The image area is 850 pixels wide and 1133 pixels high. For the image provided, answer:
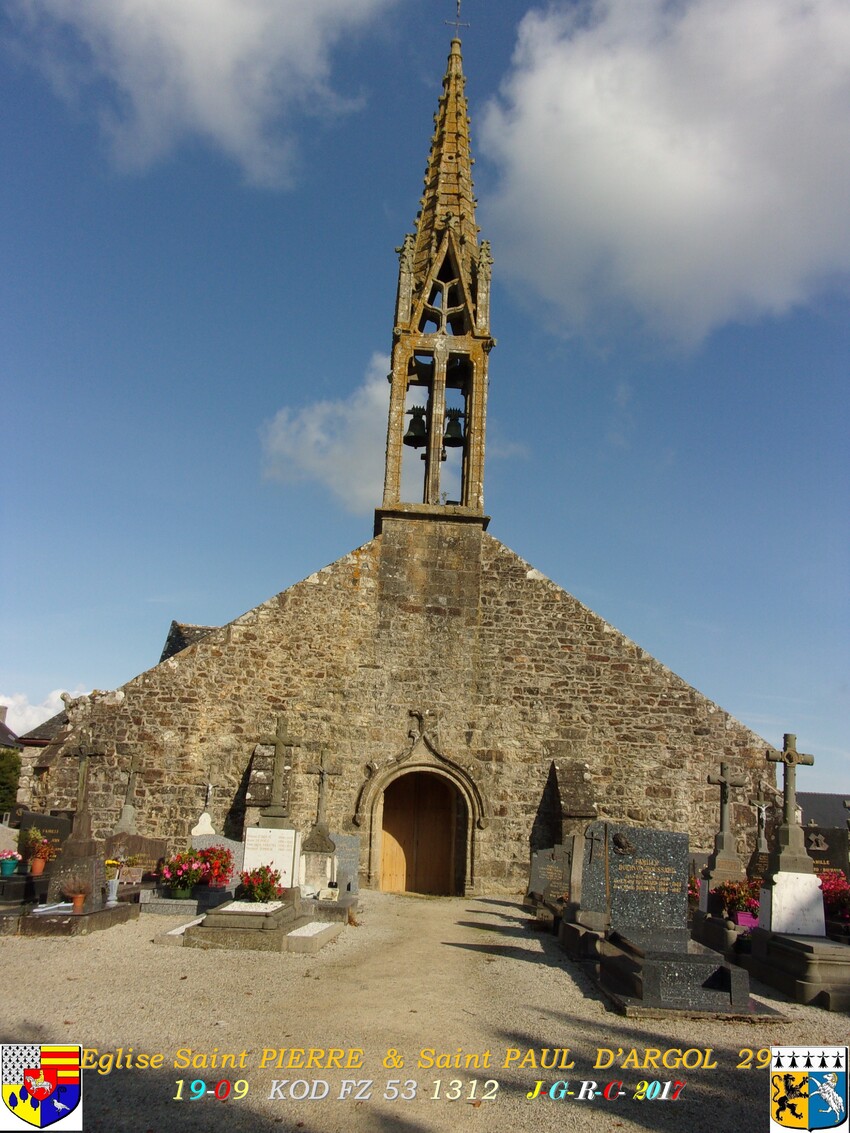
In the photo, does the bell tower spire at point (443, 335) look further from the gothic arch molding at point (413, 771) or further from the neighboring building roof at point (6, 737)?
the neighboring building roof at point (6, 737)

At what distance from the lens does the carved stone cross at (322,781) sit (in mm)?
13914

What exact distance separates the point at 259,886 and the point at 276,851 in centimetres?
109

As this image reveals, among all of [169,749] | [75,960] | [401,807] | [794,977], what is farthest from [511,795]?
[75,960]

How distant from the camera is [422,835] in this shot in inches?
627

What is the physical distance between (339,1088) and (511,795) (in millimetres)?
10623

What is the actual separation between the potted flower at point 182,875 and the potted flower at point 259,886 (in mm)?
1382

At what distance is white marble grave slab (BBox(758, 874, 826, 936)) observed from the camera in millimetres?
8586

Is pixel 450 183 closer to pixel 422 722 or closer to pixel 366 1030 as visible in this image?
pixel 422 722

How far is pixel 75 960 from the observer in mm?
7773

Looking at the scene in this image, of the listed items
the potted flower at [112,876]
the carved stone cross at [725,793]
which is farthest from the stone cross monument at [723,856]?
the potted flower at [112,876]

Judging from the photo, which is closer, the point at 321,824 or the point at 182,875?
the point at 182,875

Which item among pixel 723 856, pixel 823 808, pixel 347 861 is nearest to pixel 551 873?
pixel 723 856

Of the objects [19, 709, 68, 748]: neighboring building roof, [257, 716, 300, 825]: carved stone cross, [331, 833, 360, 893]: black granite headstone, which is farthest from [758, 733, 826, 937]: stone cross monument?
[19, 709, 68, 748]: neighboring building roof

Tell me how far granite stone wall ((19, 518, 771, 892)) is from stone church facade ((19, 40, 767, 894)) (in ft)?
0.09
